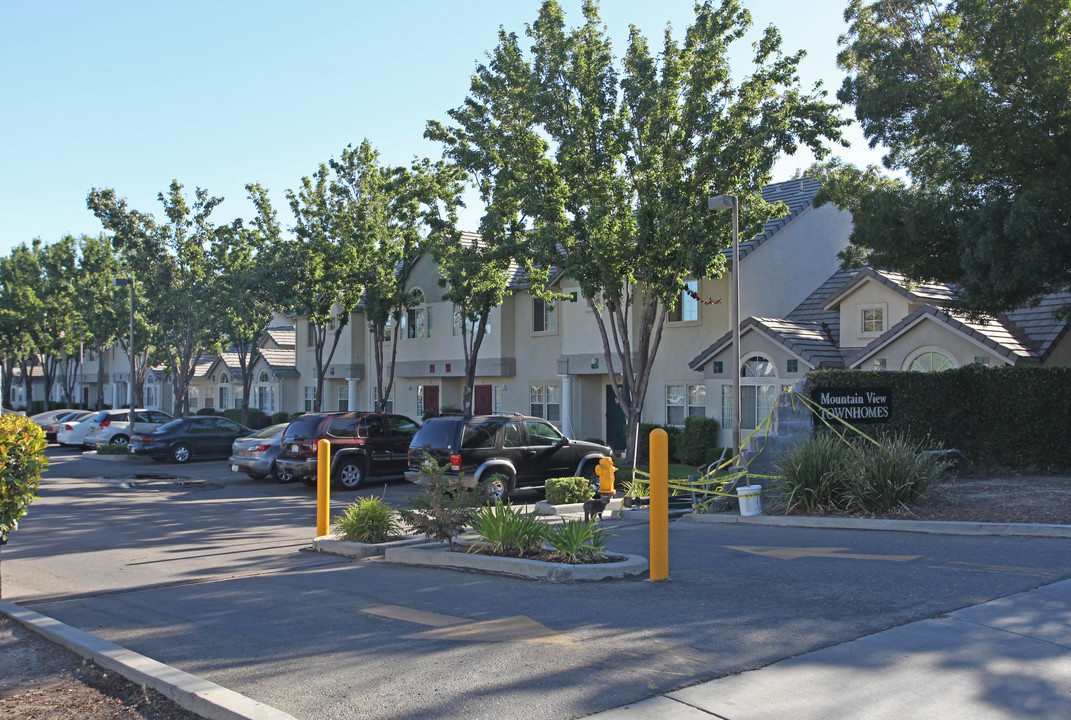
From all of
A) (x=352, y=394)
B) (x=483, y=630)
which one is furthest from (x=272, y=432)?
(x=483, y=630)

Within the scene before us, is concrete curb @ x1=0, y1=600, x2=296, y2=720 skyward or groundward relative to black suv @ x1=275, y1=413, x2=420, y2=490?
groundward

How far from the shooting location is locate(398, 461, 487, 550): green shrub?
10547 millimetres

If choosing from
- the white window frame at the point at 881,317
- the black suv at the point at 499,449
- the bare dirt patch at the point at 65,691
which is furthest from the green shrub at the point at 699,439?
the bare dirt patch at the point at 65,691

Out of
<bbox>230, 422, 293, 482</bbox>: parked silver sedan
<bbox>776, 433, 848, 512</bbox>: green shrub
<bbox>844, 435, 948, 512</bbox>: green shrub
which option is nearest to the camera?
<bbox>844, 435, 948, 512</bbox>: green shrub

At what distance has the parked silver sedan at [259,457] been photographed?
22.0 meters

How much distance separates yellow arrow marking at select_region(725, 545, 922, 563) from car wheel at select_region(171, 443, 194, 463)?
21.5 metres

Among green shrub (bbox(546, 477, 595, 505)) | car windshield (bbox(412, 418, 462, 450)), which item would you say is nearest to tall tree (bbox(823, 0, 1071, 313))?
green shrub (bbox(546, 477, 595, 505))

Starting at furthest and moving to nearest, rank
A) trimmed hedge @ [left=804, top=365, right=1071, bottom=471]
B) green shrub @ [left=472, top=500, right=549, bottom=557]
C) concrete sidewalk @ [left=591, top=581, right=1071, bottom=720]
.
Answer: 1. trimmed hedge @ [left=804, top=365, right=1071, bottom=471]
2. green shrub @ [left=472, top=500, right=549, bottom=557]
3. concrete sidewalk @ [left=591, top=581, right=1071, bottom=720]

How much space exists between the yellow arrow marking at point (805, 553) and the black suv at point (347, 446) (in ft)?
37.9

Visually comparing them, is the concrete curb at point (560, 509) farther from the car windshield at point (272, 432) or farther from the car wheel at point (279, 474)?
the car windshield at point (272, 432)

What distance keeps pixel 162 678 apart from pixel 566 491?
10.8 meters

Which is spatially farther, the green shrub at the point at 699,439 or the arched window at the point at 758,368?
the green shrub at the point at 699,439

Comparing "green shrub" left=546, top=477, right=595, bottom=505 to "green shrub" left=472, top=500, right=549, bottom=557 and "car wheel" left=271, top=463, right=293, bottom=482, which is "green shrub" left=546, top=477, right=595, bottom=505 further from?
"car wheel" left=271, top=463, right=293, bottom=482

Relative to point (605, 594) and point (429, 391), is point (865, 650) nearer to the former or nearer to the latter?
point (605, 594)
